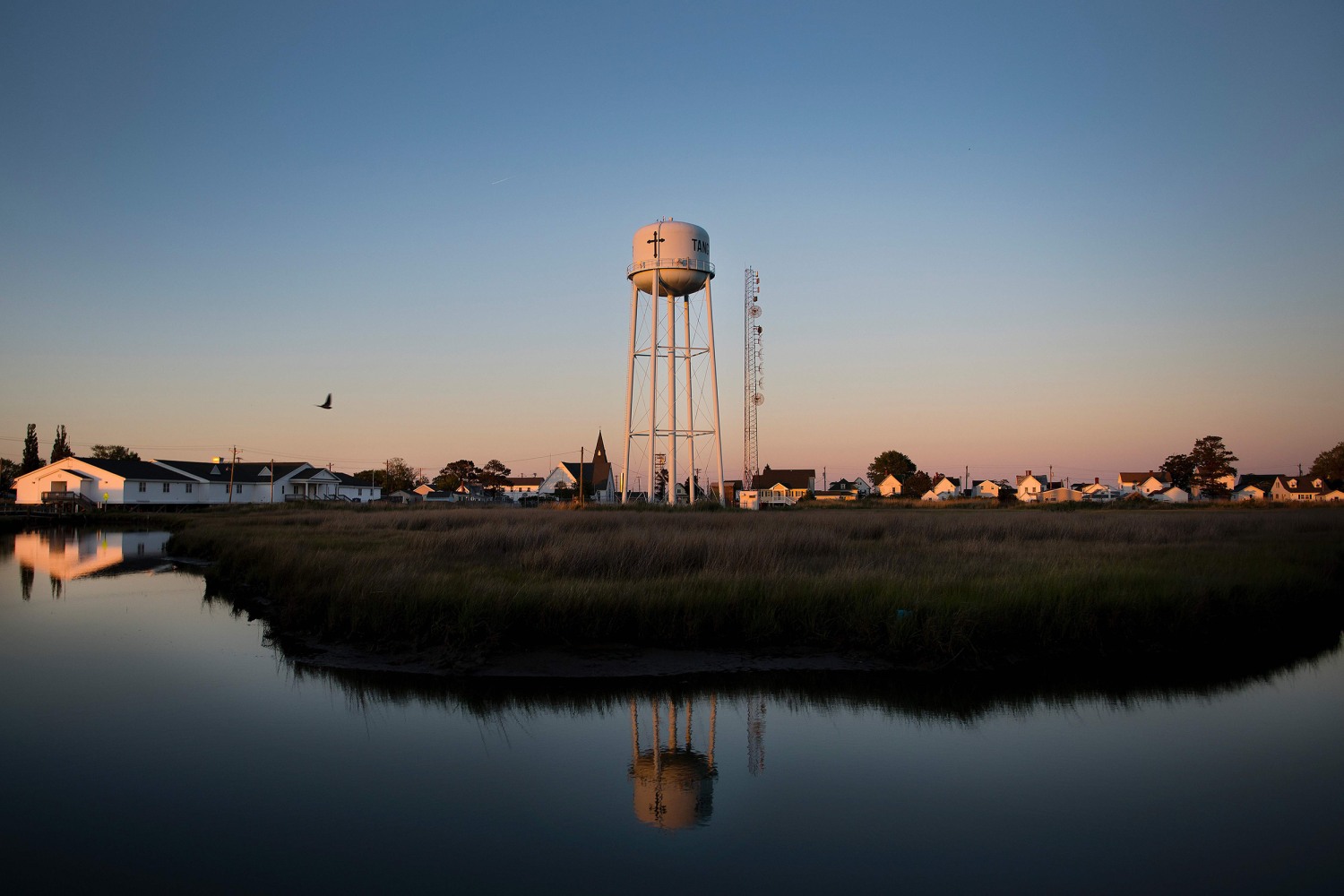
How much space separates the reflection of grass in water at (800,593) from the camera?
40.2ft

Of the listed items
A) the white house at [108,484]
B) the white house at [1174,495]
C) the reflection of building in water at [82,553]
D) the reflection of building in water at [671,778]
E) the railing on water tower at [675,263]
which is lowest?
the reflection of building in water at [671,778]

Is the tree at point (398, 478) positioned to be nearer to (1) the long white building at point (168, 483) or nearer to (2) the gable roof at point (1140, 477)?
(1) the long white building at point (168, 483)

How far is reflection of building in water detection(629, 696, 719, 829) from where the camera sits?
6941mm

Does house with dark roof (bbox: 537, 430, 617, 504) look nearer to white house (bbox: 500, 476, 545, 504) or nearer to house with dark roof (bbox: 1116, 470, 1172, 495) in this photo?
white house (bbox: 500, 476, 545, 504)

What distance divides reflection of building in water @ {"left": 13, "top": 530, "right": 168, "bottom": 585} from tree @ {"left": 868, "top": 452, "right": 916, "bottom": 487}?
9635 cm

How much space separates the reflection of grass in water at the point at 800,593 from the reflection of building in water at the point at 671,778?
3285 mm

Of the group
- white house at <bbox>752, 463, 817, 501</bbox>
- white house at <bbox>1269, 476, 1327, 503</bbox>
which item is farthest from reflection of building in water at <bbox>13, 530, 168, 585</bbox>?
white house at <bbox>1269, 476, 1327, 503</bbox>

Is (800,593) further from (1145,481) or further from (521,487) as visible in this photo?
(1145,481)

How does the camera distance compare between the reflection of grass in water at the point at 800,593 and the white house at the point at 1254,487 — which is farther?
the white house at the point at 1254,487

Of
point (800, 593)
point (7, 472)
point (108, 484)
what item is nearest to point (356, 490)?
point (108, 484)

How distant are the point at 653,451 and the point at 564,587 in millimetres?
30183

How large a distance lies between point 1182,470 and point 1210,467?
2.95 meters

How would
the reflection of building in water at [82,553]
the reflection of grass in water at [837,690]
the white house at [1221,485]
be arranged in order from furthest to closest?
the white house at [1221,485] → the reflection of building in water at [82,553] → the reflection of grass in water at [837,690]

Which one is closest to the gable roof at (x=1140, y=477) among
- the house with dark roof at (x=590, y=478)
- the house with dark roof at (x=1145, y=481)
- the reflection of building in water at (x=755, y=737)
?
the house with dark roof at (x=1145, y=481)
